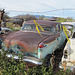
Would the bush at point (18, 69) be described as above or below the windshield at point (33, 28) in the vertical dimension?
below

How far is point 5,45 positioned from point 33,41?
3.89ft

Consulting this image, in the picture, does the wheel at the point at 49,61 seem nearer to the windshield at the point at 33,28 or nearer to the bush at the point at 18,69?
the bush at the point at 18,69

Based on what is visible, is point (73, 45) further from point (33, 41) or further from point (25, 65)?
point (25, 65)

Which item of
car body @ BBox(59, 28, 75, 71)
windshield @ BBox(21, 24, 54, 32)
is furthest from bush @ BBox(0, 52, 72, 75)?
windshield @ BBox(21, 24, 54, 32)

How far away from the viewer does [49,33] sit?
445 centimetres

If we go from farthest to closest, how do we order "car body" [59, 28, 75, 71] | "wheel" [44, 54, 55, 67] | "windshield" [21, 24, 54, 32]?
"windshield" [21, 24, 54, 32] < "wheel" [44, 54, 55, 67] < "car body" [59, 28, 75, 71]

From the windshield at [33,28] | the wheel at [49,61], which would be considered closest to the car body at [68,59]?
the wheel at [49,61]

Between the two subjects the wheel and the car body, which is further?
the wheel

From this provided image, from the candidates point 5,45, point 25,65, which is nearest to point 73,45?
point 25,65

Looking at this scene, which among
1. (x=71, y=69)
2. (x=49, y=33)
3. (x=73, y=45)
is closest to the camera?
(x=71, y=69)

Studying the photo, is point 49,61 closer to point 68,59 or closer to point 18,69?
point 68,59

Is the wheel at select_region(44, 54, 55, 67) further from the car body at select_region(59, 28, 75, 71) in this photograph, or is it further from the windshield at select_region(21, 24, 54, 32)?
the windshield at select_region(21, 24, 54, 32)

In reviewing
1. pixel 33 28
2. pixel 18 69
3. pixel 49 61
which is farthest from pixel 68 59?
pixel 33 28

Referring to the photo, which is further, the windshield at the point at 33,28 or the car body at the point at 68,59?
the windshield at the point at 33,28
